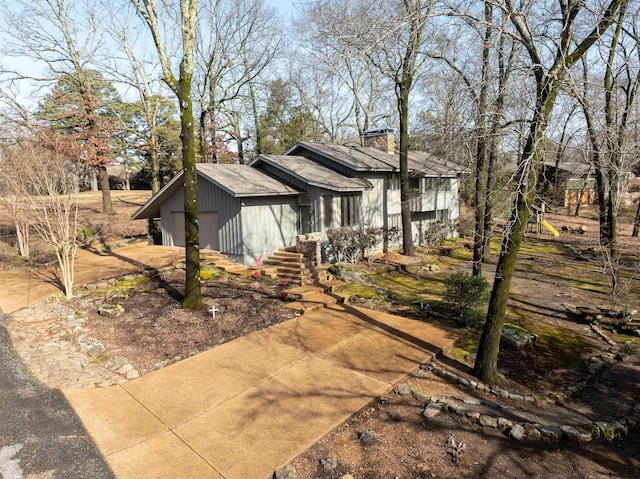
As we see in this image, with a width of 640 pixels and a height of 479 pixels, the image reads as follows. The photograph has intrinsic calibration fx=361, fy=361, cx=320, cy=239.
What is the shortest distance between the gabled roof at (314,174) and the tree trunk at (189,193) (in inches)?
263

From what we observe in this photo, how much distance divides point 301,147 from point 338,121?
826 inches

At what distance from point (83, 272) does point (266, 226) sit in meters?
6.91

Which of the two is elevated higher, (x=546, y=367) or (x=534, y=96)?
(x=534, y=96)

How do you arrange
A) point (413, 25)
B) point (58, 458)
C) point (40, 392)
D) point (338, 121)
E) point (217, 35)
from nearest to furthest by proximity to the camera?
point (58, 458) < point (40, 392) < point (413, 25) < point (217, 35) < point (338, 121)

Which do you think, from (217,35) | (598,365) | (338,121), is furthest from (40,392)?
(338,121)

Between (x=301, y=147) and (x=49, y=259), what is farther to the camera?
(x=301, y=147)

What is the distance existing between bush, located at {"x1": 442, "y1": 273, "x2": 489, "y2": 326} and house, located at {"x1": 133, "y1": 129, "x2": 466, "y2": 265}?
16.0ft

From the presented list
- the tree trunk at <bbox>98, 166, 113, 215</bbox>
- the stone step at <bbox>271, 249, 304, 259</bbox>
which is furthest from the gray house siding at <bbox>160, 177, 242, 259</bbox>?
the tree trunk at <bbox>98, 166, 113, 215</bbox>

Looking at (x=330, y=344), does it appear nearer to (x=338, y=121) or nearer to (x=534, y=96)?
(x=534, y=96)

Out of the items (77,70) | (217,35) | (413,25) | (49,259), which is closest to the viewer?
(413,25)

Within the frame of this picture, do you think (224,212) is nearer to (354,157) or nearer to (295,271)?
(295,271)

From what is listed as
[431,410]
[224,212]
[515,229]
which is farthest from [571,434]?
[224,212]

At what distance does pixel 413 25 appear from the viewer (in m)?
7.21

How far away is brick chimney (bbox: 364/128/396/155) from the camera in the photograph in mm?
22906
